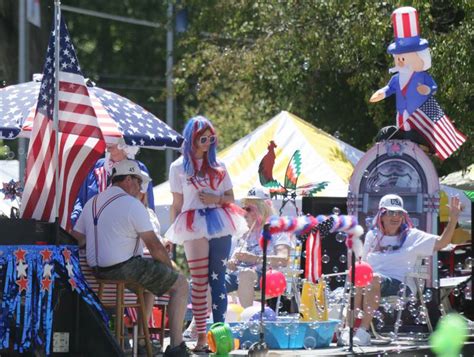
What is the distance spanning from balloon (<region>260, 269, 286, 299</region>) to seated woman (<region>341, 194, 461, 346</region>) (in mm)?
609

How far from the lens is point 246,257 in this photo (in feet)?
35.1

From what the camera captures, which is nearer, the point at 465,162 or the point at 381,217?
the point at 381,217

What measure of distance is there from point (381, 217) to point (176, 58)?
15.9 metres

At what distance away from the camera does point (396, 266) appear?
34.6 feet

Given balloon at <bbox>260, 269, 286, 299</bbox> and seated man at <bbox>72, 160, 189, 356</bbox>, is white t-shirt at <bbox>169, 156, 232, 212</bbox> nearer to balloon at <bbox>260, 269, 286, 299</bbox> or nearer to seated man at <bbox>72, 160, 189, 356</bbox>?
seated man at <bbox>72, 160, 189, 356</bbox>

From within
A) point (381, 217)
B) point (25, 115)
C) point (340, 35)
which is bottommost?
point (381, 217)

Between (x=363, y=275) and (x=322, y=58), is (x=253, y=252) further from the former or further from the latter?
(x=322, y=58)

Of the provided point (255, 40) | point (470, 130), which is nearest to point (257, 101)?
point (255, 40)

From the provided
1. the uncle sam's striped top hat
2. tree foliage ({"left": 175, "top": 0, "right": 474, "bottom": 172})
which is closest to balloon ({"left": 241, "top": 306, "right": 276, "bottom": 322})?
the uncle sam's striped top hat

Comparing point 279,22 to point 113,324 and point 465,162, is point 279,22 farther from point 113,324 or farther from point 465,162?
point 113,324

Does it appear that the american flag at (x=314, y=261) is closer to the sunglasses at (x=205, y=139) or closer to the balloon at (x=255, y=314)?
the balloon at (x=255, y=314)

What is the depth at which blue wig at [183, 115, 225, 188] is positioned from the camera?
9.38 m

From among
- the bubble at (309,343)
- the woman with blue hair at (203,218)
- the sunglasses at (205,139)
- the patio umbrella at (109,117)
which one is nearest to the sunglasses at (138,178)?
the patio umbrella at (109,117)

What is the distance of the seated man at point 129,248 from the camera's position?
855 cm
